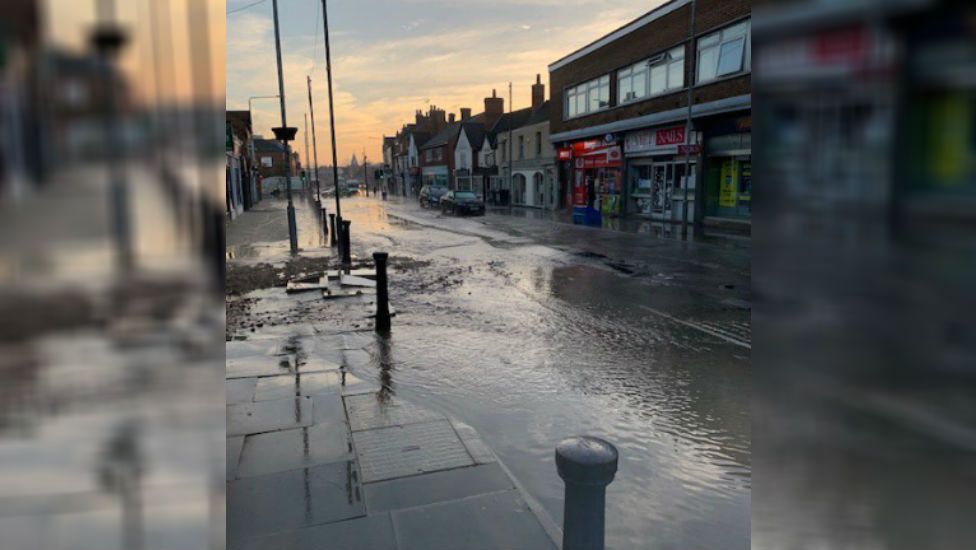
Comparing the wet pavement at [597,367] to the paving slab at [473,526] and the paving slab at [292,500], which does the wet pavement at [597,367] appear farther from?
the paving slab at [292,500]

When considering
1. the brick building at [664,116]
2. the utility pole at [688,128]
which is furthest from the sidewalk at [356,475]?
the utility pole at [688,128]

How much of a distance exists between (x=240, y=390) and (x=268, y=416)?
2.56 ft

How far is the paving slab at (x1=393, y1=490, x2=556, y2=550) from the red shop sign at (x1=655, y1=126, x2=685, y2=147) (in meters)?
20.8

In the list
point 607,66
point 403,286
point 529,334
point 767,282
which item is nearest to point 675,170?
point 607,66

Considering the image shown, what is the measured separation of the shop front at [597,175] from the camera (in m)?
26.6

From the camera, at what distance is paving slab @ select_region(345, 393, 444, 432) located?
4461 mm

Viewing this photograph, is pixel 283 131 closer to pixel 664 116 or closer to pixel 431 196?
pixel 664 116

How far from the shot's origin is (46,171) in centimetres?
70

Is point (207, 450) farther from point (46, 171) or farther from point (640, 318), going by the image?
point (640, 318)

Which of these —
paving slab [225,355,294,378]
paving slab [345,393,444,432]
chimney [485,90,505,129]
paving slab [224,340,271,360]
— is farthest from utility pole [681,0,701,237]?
chimney [485,90,505,129]

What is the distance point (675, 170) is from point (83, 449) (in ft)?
72.9

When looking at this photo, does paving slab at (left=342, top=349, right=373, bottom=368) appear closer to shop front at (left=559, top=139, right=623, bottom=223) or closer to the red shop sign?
shop front at (left=559, top=139, right=623, bottom=223)

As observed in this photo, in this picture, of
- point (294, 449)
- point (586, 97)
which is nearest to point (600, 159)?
point (586, 97)

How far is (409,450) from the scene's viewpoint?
3986 millimetres
